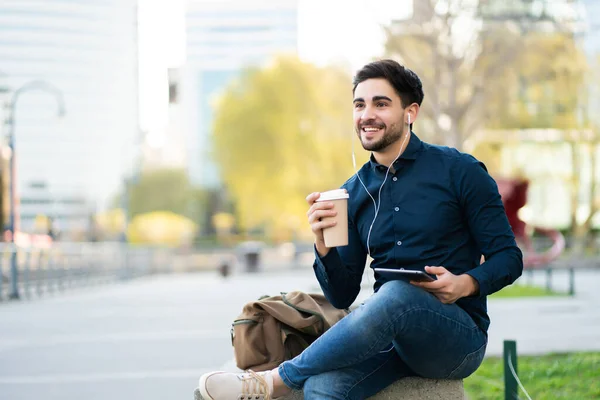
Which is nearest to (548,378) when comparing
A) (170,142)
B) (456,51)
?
(456,51)

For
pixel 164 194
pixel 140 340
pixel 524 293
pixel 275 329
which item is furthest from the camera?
pixel 164 194

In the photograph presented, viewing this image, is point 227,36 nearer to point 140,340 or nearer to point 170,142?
point 170,142

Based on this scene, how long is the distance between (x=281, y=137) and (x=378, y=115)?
35582 mm

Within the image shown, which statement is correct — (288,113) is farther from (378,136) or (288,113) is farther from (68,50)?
(68,50)

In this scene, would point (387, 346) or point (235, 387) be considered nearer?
point (235, 387)

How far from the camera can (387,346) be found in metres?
3.75

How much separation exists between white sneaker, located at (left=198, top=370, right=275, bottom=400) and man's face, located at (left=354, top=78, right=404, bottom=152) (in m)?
1.08

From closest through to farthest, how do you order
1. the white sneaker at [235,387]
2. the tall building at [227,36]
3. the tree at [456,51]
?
the white sneaker at [235,387] < the tree at [456,51] < the tall building at [227,36]

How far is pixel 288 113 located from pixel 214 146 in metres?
5.54

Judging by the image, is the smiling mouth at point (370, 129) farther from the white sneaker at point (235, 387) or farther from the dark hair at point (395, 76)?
the white sneaker at point (235, 387)

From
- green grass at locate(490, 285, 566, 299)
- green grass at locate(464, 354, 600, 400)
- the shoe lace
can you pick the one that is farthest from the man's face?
green grass at locate(490, 285, 566, 299)

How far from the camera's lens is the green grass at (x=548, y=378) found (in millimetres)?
6082

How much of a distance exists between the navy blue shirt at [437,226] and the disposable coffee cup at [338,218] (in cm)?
25

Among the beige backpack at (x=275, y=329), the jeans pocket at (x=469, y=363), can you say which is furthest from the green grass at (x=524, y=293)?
the jeans pocket at (x=469, y=363)
